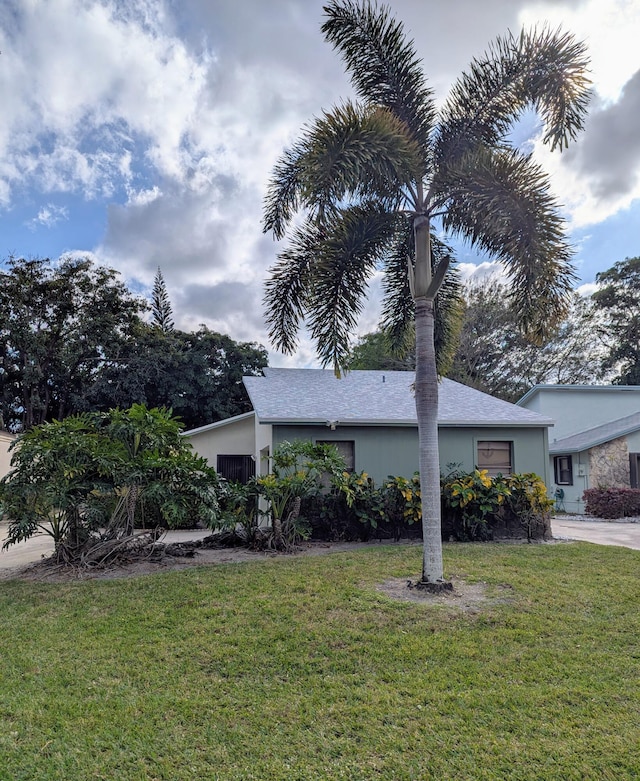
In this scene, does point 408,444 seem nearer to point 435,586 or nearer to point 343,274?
point 343,274

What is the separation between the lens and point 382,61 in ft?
22.5

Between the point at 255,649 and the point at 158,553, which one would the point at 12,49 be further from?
the point at 255,649

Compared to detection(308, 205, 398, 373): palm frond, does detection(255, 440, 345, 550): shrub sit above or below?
below

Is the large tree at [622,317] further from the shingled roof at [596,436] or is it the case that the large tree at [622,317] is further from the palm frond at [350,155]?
the palm frond at [350,155]

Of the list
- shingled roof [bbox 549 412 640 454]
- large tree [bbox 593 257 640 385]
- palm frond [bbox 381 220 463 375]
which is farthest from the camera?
large tree [bbox 593 257 640 385]

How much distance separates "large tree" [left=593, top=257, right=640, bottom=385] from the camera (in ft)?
96.8

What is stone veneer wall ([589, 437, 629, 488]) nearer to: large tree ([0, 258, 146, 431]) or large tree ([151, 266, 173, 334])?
large tree ([0, 258, 146, 431])

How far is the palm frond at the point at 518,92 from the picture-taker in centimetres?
641

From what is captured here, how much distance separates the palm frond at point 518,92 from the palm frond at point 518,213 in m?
0.49

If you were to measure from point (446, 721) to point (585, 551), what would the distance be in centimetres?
675

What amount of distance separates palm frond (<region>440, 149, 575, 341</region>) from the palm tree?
0.05 ft

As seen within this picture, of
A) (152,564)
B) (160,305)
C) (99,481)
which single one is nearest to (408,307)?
(99,481)

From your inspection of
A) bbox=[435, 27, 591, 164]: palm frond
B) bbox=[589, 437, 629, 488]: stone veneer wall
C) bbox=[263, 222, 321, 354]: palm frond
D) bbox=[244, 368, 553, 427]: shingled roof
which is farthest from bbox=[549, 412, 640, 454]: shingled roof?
bbox=[263, 222, 321, 354]: palm frond

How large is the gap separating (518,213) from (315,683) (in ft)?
18.3
